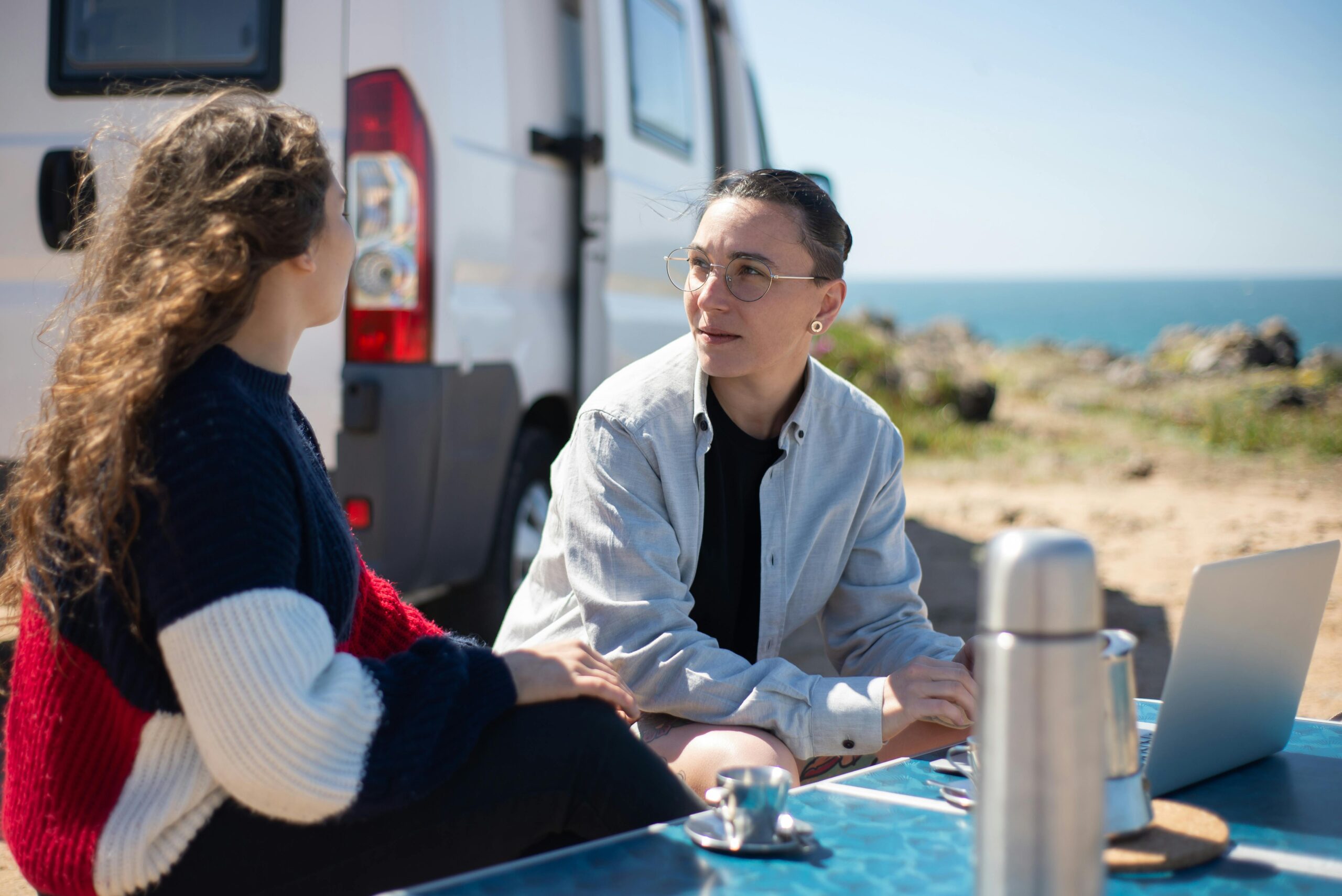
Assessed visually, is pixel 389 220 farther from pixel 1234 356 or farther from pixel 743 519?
pixel 1234 356

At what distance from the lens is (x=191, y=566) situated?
4.04 feet

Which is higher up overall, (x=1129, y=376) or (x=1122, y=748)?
(x=1129, y=376)

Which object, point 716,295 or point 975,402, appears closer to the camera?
point 716,295

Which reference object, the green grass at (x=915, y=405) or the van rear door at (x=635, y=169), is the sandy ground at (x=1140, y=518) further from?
→ the van rear door at (x=635, y=169)

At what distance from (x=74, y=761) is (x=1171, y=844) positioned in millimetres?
1115

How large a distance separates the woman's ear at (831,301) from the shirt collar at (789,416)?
13 cm

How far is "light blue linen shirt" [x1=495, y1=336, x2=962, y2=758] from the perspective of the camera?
2018mm

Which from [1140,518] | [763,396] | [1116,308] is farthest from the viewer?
[1116,308]

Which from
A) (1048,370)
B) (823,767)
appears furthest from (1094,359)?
(823,767)

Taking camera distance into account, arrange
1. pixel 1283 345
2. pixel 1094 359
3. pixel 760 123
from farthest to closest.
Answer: pixel 1094 359 < pixel 1283 345 < pixel 760 123

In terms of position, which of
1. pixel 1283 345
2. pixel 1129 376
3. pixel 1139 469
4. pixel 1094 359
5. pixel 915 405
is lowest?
pixel 1139 469

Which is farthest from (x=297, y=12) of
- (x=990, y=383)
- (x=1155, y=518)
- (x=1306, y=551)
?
(x=990, y=383)

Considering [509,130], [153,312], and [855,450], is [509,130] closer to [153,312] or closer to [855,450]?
[855,450]

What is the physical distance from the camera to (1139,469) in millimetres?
8914
